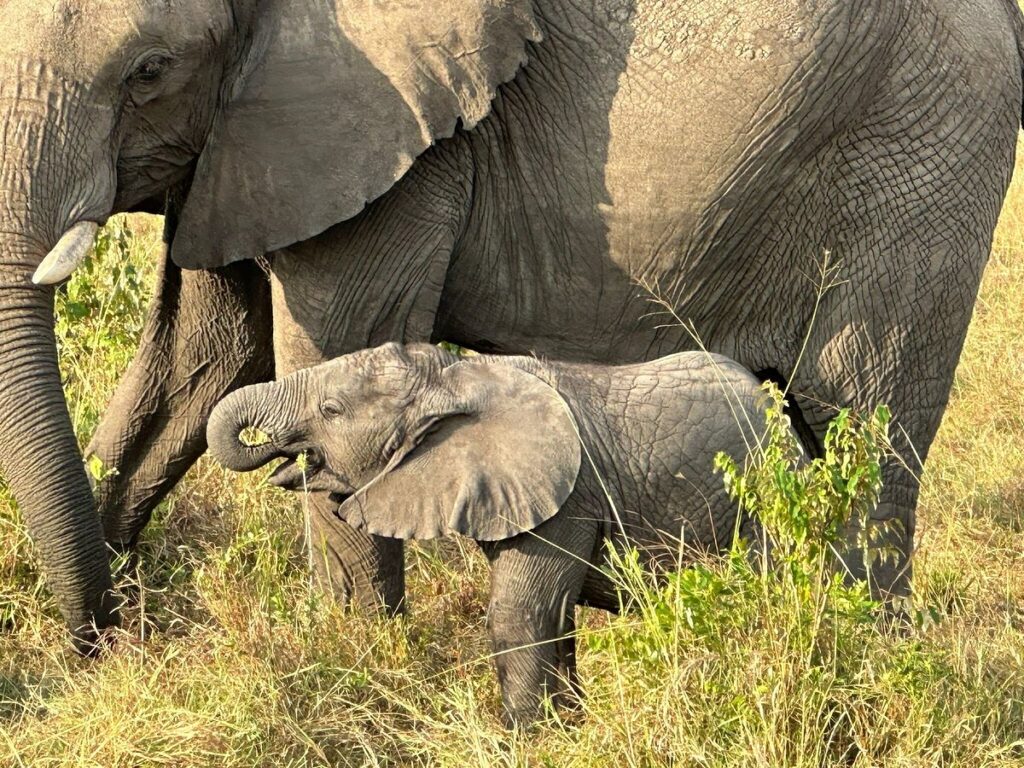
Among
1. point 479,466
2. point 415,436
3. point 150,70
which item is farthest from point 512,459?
point 150,70

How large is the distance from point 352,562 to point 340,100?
1.19m

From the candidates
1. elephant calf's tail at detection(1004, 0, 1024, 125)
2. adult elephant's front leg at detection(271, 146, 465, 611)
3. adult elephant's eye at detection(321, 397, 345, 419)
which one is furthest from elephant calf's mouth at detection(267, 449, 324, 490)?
elephant calf's tail at detection(1004, 0, 1024, 125)

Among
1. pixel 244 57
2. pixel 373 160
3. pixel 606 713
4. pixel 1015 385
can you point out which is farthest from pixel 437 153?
pixel 1015 385

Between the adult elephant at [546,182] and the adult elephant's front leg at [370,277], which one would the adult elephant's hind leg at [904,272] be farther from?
the adult elephant's front leg at [370,277]

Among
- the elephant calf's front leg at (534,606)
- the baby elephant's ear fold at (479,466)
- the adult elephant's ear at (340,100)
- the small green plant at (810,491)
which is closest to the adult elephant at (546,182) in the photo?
the adult elephant's ear at (340,100)

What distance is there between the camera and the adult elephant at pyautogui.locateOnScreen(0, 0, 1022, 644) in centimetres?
459

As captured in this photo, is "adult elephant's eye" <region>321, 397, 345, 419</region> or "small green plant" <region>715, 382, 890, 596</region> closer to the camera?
"small green plant" <region>715, 382, 890, 596</region>

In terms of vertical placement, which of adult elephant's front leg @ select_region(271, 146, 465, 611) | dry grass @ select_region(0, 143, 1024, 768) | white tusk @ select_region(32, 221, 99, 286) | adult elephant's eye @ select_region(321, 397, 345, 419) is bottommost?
dry grass @ select_region(0, 143, 1024, 768)

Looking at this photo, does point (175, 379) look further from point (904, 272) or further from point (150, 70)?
point (904, 272)

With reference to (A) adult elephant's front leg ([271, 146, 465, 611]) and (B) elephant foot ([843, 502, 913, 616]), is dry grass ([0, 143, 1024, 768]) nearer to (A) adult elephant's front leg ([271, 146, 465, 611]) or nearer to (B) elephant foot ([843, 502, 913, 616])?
(B) elephant foot ([843, 502, 913, 616])

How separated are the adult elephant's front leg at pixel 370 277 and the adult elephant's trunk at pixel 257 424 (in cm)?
40

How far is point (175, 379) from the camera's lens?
5.45m

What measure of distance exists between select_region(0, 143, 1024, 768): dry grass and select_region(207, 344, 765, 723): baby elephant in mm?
193

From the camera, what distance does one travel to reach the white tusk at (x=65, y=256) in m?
4.30
